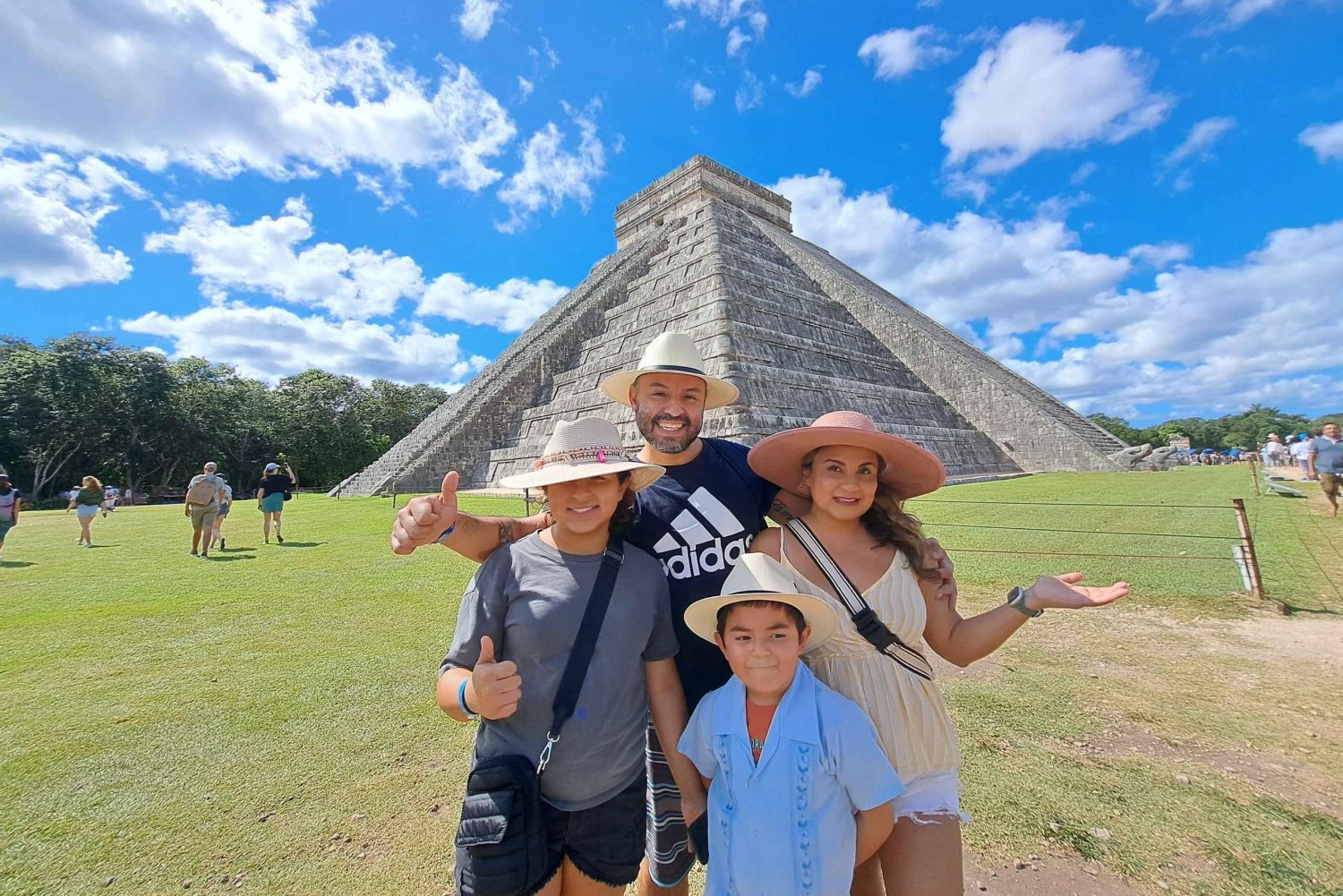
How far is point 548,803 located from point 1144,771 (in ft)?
10.1

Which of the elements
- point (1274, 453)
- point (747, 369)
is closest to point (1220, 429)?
point (1274, 453)

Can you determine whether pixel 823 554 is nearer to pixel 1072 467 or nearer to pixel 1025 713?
pixel 1025 713

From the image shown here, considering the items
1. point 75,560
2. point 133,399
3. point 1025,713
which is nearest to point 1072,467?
point 1025,713

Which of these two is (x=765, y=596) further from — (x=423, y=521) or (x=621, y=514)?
(x=423, y=521)

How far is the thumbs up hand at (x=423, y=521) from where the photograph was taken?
179cm

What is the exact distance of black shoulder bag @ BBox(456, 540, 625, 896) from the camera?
1.57 meters

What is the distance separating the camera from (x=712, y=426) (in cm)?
1238

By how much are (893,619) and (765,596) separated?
483mm

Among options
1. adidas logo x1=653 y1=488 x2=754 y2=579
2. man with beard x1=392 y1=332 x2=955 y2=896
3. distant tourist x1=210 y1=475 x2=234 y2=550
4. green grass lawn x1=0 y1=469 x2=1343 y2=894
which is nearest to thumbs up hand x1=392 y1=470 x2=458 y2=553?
man with beard x1=392 y1=332 x2=955 y2=896

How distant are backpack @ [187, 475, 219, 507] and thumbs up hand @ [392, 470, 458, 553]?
363 inches

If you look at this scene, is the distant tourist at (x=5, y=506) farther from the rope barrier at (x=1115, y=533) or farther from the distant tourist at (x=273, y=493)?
the rope barrier at (x=1115, y=533)

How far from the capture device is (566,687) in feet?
5.71

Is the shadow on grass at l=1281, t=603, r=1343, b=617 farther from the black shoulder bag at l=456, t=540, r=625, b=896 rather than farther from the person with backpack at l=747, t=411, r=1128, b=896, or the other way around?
the black shoulder bag at l=456, t=540, r=625, b=896

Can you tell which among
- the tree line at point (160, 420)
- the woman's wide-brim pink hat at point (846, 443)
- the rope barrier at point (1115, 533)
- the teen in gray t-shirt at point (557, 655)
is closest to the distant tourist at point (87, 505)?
the teen in gray t-shirt at point (557, 655)
